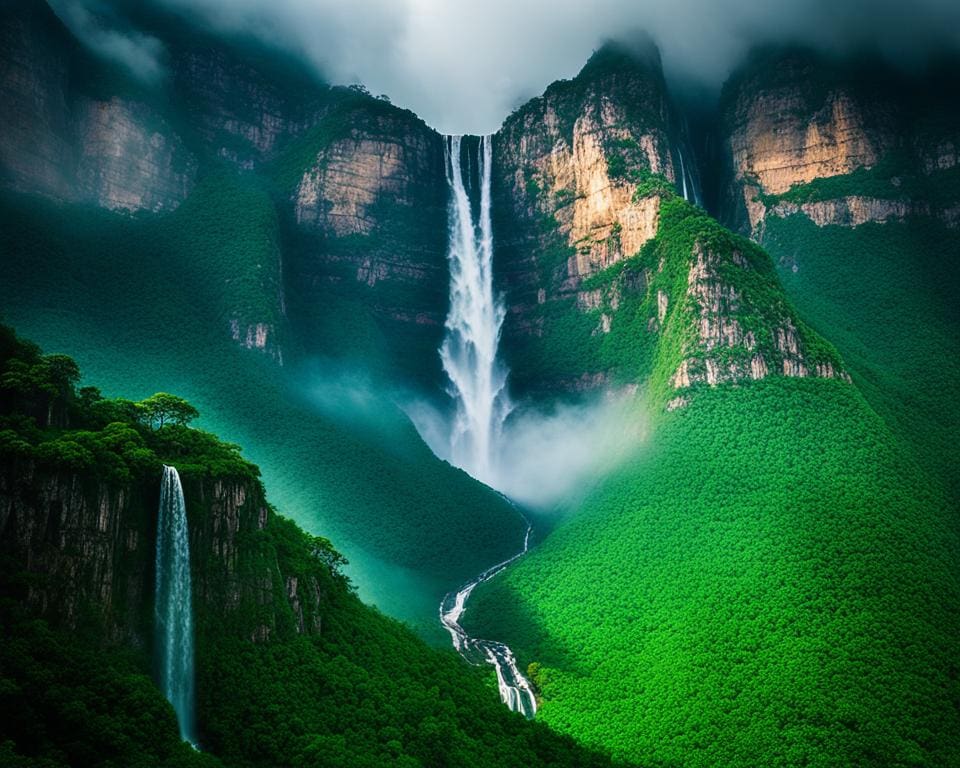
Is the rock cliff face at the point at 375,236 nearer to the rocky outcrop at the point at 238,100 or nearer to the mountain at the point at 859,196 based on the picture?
the rocky outcrop at the point at 238,100

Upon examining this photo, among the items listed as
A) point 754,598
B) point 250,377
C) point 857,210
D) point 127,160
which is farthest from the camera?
point 857,210

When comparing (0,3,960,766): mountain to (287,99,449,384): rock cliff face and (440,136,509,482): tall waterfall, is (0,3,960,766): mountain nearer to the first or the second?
(287,99,449,384): rock cliff face

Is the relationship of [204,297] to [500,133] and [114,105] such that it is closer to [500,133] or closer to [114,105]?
[114,105]

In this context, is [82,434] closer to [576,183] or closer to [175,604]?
[175,604]

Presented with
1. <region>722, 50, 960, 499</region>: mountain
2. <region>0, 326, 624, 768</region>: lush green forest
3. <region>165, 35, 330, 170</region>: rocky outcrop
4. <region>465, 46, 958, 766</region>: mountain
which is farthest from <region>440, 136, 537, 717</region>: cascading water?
<region>0, 326, 624, 768</region>: lush green forest

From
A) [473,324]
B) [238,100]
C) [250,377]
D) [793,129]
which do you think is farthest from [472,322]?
[793,129]

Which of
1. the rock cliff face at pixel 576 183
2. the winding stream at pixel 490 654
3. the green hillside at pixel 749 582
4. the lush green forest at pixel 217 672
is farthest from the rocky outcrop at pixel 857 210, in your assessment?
the lush green forest at pixel 217 672

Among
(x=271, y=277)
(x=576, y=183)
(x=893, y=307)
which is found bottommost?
(x=893, y=307)
